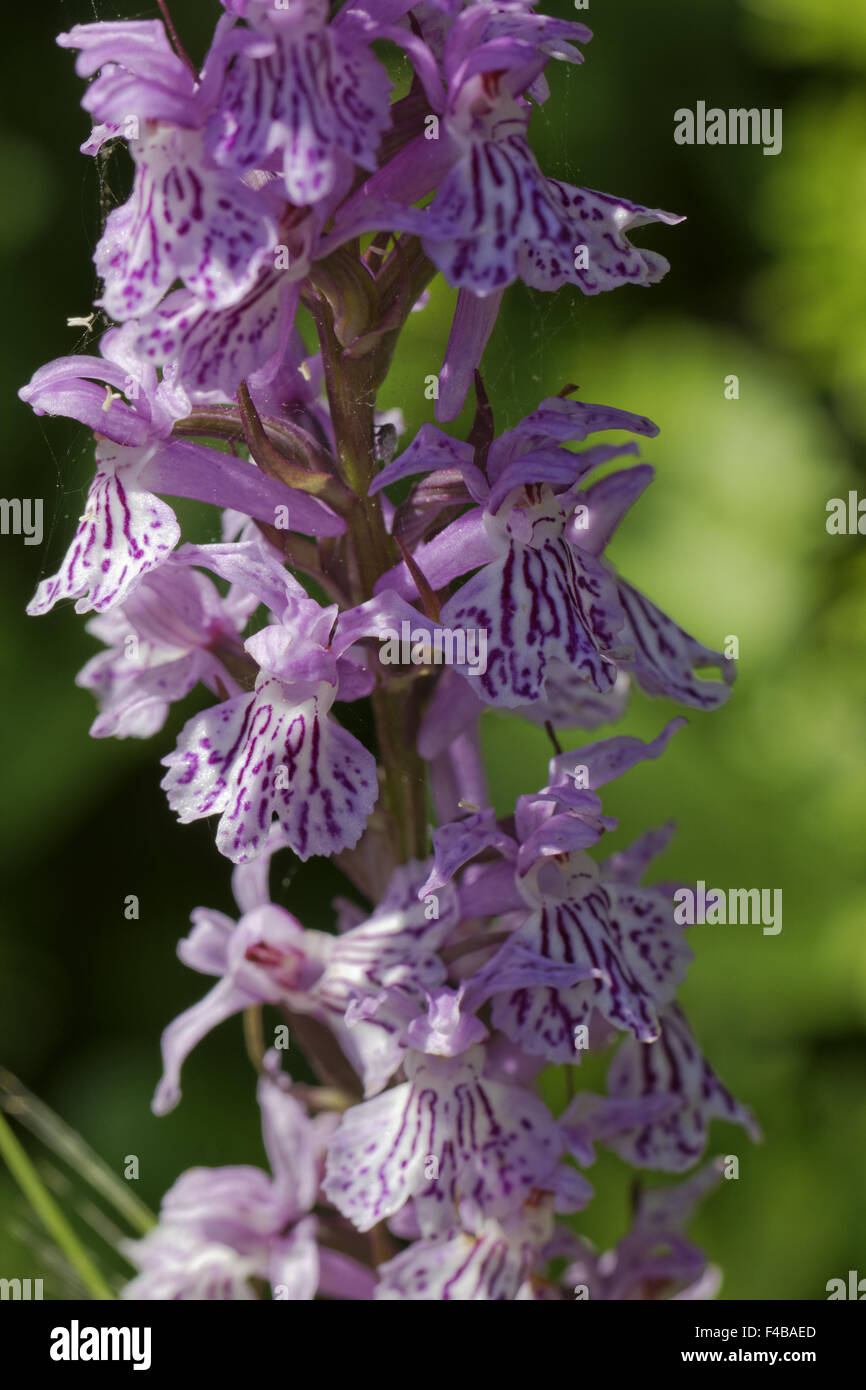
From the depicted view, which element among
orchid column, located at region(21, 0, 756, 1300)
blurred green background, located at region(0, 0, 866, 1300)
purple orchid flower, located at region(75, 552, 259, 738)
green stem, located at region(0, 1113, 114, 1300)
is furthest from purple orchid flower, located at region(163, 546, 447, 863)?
blurred green background, located at region(0, 0, 866, 1300)

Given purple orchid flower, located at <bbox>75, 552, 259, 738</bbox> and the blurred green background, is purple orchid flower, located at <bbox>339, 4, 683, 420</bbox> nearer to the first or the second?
purple orchid flower, located at <bbox>75, 552, 259, 738</bbox>

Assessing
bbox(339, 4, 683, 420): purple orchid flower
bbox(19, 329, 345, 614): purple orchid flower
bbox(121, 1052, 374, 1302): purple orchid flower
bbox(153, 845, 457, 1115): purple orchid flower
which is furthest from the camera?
bbox(121, 1052, 374, 1302): purple orchid flower

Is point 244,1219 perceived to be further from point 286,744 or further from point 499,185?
point 499,185

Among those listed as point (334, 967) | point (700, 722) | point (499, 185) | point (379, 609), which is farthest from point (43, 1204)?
point (700, 722)
